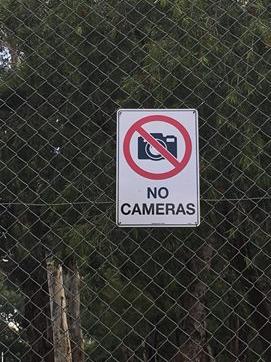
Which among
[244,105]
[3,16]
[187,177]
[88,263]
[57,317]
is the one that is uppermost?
[244,105]

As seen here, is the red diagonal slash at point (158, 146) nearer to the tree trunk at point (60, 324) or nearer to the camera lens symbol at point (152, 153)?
the camera lens symbol at point (152, 153)

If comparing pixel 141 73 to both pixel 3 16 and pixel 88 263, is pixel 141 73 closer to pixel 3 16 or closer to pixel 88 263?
pixel 3 16

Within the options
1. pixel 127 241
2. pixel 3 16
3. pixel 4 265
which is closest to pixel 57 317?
pixel 4 265

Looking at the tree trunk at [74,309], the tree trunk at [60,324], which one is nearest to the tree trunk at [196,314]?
the tree trunk at [74,309]

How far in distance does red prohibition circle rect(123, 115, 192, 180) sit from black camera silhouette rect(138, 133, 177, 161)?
5 cm

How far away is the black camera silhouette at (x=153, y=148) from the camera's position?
3.17 meters

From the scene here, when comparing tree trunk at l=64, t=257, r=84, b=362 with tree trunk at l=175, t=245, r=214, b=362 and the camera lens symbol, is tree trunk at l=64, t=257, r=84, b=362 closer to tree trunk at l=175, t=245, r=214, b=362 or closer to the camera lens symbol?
tree trunk at l=175, t=245, r=214, b=362

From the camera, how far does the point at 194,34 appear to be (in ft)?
13.8

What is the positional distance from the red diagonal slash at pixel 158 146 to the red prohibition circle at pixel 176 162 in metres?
0.01

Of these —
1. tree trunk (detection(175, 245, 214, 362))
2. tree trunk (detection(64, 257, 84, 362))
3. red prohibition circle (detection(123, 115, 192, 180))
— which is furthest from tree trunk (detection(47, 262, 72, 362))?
red prohibition circle (detection(123, 115, 192, 180))

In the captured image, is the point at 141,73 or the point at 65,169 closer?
the point at 141,73

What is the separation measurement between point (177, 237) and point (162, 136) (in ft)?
4.98

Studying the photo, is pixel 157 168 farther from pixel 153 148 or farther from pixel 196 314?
pixel 196 314

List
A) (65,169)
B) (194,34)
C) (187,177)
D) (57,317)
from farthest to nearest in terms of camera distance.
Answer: (57,317) < (65,169) < (194,34) < (187,177)
